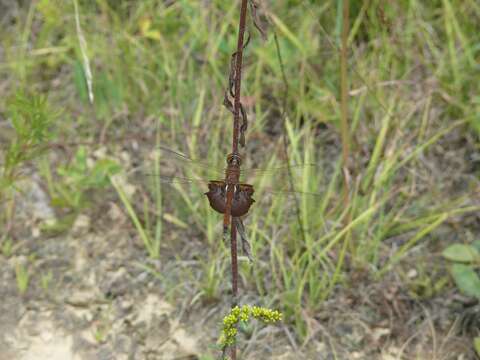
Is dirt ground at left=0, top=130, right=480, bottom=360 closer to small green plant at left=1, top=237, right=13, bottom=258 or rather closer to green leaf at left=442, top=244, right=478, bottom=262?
small green plant at left=1, top=237, right=13, bottom=258

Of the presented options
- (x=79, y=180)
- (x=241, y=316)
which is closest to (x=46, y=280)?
(x=79, y=180)

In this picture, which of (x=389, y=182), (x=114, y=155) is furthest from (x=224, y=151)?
(x=389, y=182)

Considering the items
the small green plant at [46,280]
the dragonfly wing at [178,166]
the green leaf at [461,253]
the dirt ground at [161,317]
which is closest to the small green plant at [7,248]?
the dirt ground at [161,317]

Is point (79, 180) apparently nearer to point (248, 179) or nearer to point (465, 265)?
point (248, 179)

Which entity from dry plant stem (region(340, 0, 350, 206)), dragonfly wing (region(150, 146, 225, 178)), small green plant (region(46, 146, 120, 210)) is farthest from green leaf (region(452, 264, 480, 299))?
small green plant (region(46, 146, 120, 210))

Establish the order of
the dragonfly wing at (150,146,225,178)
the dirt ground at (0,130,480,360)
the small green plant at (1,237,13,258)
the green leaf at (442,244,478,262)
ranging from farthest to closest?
the dragonfly wing at (150,146,225,178) < the small green plant at (1,237,13,258) < the green leaf at (442,244,478,262) < the dirt ground at (0,130,480,360)

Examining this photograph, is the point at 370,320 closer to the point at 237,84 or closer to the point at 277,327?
the point at 277,327

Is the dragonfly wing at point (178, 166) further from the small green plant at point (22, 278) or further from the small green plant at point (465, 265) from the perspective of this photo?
the small green plant at point (465, 265)
